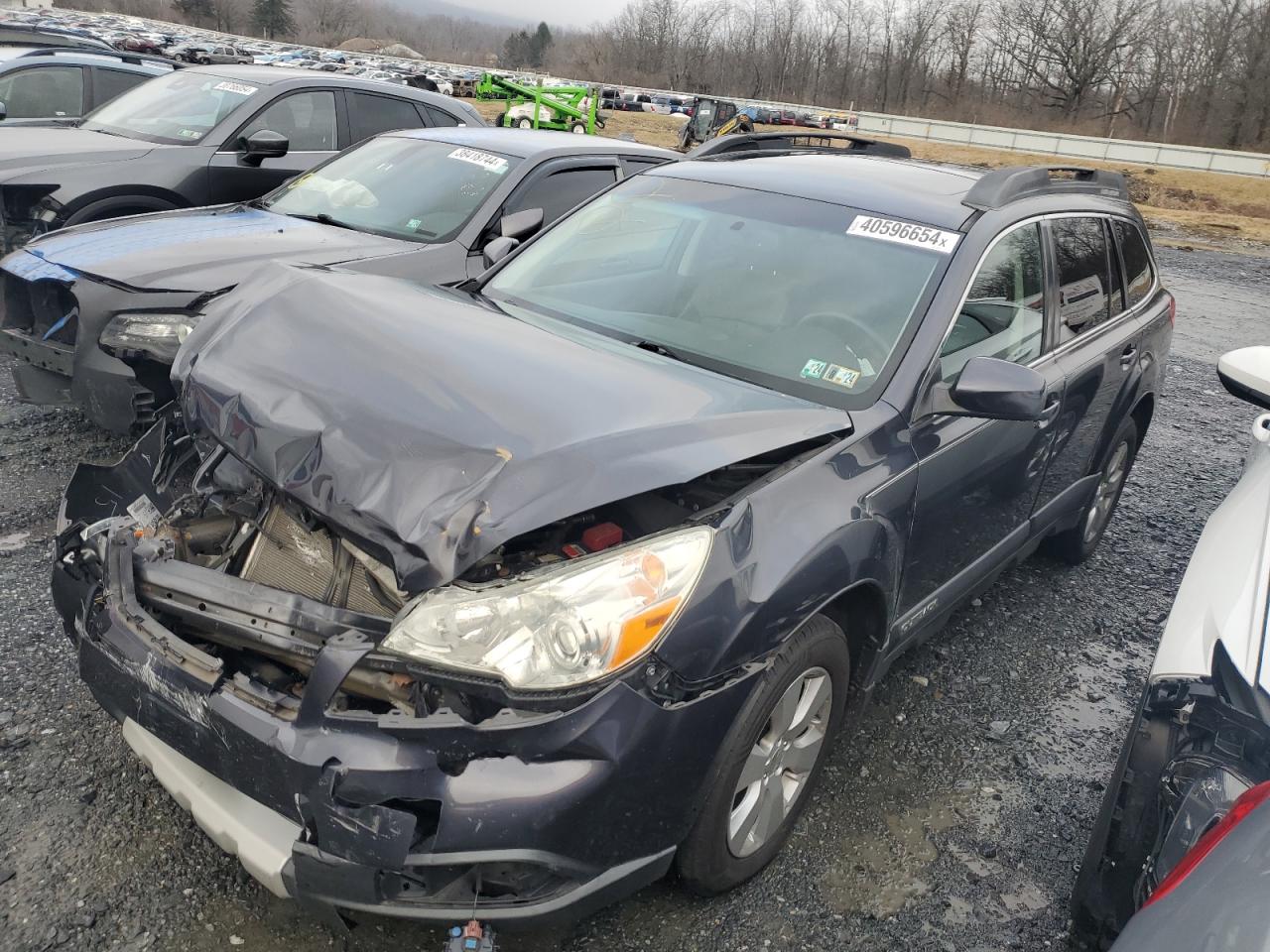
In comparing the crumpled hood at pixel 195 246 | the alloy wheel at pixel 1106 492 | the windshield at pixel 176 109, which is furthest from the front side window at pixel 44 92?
the alloy wheel at pixel 1106 492

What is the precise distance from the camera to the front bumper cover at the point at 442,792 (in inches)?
71.5

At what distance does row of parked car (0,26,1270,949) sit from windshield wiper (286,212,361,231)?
1.72m

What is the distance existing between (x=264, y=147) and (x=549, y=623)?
5441 millimetres

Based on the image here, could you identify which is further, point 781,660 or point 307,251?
point 307,251

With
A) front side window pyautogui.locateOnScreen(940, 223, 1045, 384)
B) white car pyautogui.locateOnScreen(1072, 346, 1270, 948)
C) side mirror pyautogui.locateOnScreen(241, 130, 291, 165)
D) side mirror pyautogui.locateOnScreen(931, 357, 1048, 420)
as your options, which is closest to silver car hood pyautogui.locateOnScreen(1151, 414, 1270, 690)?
white car pyautogui.locateOnScreen(1072, 346, 1270, 948)

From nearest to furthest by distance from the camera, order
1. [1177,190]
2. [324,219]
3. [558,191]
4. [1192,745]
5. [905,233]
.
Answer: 1. [1192,745]
2. [905,233]
3. [324,219]
4. [558,191]
5. [1177,190]

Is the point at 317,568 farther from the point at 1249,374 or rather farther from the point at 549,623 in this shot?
the point at 1249,374

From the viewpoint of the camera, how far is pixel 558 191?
5.70m

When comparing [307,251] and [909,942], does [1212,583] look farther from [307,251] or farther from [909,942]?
[307,251]

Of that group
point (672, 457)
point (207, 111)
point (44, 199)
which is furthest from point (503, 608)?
point (207, 111)

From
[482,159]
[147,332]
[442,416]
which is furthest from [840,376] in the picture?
[482,159]

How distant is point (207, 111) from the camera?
6.88 metres

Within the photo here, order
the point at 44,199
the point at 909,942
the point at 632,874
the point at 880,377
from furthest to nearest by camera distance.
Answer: the point at 44,199
the point at 880,377
the point at 909,942
the point at 632,874

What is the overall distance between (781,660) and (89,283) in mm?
3582
